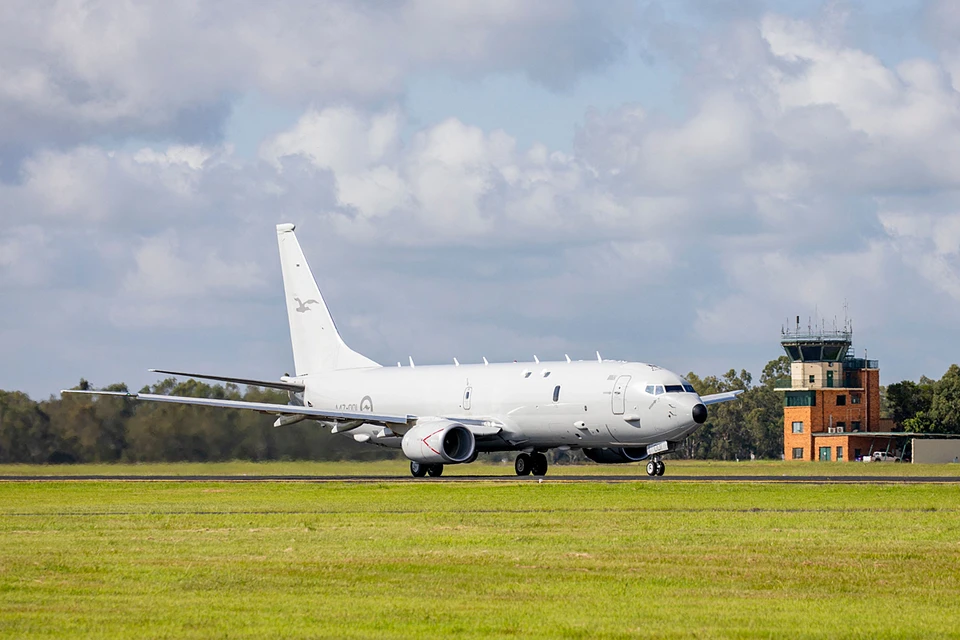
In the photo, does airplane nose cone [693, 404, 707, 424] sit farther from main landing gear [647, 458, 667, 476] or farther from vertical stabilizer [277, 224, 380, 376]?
vertical stabilizer [277, 224, 380, 376]

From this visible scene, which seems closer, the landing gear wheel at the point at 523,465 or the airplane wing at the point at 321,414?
the airplane wing at the point at 321,414

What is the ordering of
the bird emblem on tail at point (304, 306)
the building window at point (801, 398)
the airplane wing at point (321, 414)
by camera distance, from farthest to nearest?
the building window at point (801, 398)
the bird emblem on tail at point (304, 306)
the airplane wing at point (321, 414)

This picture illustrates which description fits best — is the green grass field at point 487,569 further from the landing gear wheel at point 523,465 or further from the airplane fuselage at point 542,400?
the landing gear wheel at point 523,465

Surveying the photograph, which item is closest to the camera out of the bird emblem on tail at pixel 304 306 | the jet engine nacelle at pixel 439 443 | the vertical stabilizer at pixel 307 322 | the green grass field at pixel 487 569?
the green grass field at pixel 487 569

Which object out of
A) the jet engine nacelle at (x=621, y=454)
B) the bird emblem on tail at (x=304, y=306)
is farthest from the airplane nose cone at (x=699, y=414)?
the bird emblem on tail at (x=304, y=306)

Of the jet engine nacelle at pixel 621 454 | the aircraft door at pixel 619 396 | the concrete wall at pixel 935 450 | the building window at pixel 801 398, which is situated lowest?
the jet engine nacelle at pixel 621 454

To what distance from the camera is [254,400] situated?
61562 millimetres

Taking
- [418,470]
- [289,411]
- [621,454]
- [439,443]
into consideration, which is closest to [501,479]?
[439,443]

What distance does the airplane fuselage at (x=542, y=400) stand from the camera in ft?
164

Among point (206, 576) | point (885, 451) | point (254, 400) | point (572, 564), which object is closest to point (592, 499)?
point (572, 564)

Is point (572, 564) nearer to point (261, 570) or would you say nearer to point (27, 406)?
point (261, 570)

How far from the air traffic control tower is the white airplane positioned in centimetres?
7221

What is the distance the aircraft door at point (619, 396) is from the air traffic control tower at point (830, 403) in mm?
79113

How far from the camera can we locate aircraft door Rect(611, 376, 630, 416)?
5038cm
